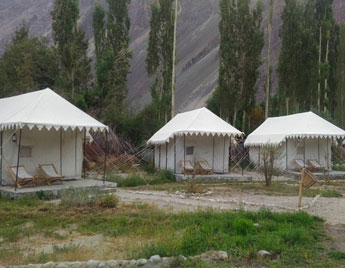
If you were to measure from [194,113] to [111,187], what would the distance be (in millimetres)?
6732

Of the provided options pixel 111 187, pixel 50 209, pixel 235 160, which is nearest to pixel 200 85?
pixel 235 160

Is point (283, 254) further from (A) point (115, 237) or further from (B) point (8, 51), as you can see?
(B) point (8, 51)

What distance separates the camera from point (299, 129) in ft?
56.8

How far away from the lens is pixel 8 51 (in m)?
29.3

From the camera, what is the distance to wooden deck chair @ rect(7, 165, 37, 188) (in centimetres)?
1039

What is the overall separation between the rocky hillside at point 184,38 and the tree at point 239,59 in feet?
53.0

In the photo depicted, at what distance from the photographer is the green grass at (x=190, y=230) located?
466cm

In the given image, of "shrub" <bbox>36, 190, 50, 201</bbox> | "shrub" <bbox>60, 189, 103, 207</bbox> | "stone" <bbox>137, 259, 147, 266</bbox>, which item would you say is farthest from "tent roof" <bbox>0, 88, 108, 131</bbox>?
"stone" <bbox>137, 259, 147, 266</bbox>

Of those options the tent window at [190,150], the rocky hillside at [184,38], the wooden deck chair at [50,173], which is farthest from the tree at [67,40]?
the rocky hillside at [184,38]

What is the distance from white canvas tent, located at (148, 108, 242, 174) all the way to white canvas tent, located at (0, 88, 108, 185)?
4.47 meters

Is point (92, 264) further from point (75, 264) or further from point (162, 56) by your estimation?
point (162, 56)

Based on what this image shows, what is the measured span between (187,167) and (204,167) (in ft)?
2.45

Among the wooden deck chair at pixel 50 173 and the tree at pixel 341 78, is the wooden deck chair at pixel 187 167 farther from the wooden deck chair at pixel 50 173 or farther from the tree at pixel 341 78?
the tree at pixel 341 78

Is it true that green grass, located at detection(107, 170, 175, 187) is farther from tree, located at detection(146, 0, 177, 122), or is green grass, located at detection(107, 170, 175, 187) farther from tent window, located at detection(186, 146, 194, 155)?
tree, located at detection(146, 0, 177, 122)
